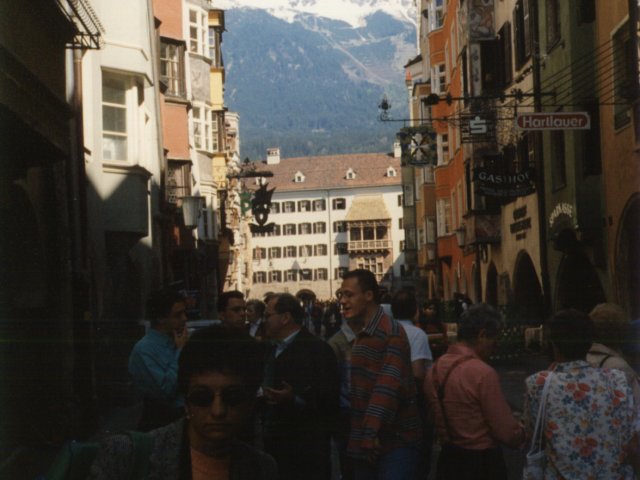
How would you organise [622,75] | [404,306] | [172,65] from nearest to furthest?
[404,306] < [622,75] < [172,65]

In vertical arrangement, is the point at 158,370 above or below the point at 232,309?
below

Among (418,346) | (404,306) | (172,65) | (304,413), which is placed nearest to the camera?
(304,413)

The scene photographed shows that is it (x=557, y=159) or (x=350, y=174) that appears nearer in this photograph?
(x=557, y=159)

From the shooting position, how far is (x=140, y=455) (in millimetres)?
3408

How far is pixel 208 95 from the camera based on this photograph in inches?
1893

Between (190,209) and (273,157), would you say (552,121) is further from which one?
(273,157)

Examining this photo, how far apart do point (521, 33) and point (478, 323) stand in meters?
24.5

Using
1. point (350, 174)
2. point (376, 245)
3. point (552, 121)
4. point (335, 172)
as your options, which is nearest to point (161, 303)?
point (552, 121)

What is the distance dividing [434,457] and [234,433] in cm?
1058

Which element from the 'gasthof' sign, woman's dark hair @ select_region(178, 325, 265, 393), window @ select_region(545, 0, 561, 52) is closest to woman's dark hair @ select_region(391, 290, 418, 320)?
woman's dark hair @ select_region(178, 325, 265, 393)

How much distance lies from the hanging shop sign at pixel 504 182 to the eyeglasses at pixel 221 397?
21912 mm

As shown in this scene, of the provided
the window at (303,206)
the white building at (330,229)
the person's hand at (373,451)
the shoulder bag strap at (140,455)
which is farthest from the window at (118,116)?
the window at (303,206)

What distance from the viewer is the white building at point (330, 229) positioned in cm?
12838

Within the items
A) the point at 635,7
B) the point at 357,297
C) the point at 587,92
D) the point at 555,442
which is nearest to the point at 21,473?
the point at 357,297
